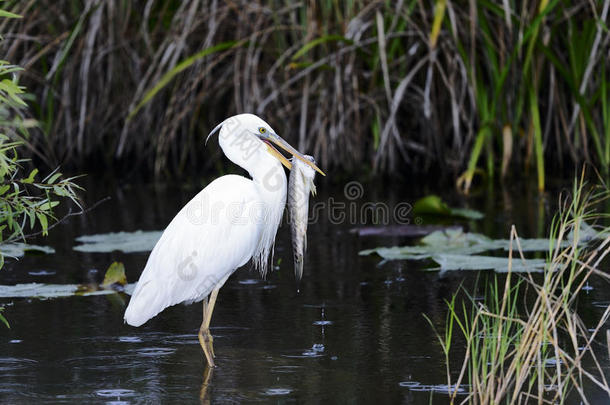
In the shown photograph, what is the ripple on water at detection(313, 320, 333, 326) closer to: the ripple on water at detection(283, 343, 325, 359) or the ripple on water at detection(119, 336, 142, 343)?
the ripple on water at detection(283, 343, 325, 359)

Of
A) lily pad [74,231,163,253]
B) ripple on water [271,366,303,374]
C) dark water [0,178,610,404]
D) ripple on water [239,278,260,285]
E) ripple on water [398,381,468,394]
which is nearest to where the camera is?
ripple on water [398,381,468,394]

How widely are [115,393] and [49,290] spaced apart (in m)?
1.42

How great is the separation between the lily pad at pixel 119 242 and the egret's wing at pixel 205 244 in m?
1.59

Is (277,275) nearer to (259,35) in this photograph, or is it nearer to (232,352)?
(232,352)

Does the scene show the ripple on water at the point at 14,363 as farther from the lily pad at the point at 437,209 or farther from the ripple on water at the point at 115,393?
the lily pad at the point at 437,209

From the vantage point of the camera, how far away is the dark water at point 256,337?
3.05m

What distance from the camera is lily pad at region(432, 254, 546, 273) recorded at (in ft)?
14.8

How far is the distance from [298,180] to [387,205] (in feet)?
11.3

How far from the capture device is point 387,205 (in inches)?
288

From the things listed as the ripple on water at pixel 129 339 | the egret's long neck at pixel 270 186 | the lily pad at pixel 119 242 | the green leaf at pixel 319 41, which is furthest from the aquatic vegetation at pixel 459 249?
the green leaf at pixel 319 41

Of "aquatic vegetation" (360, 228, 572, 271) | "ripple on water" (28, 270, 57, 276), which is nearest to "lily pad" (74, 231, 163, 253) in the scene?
"ripple on water" (28, 270, 57, 276)

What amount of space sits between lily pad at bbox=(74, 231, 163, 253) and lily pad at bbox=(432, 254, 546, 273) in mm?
1690

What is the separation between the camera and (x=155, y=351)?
3539mm

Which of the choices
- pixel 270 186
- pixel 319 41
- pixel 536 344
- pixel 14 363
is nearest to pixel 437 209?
pixel 319 41
